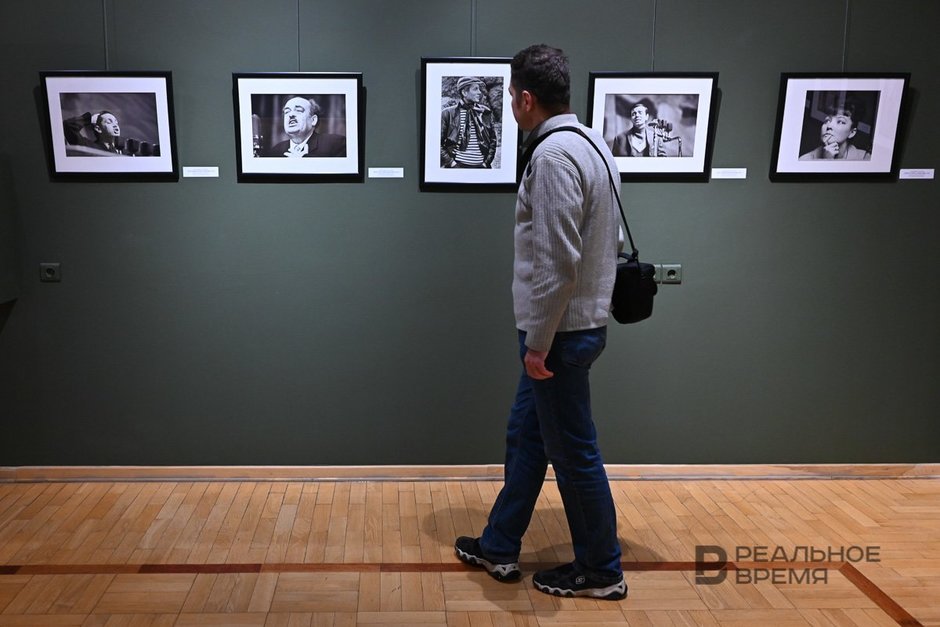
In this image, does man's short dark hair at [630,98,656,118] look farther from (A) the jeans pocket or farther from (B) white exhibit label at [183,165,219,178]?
(B) white exhibit label at [183,165,219,178]

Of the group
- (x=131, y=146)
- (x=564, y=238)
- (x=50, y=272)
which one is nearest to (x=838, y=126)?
(x=564, y=238)

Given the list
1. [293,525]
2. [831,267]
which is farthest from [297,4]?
[831,267]

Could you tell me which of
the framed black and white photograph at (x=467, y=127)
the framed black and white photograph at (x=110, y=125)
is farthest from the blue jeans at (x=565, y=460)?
the framed black and white photograph at (x=110, y=125)

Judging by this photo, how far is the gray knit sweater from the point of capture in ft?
7.49

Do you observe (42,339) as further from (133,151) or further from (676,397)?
(676,397)

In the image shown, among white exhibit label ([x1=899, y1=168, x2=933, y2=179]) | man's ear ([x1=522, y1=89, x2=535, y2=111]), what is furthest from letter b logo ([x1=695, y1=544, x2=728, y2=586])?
white exhibit label ([x1=899, y1=168, x2=933, y2=179])

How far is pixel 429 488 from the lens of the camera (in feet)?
11.6

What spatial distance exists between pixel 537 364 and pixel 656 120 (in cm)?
158

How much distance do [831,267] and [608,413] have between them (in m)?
1.24

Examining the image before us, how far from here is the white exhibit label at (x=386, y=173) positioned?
3.45 m

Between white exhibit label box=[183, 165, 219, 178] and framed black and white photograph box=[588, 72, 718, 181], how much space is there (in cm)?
168

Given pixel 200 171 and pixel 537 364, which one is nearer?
pixel 537 364

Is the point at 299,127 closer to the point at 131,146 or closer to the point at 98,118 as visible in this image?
the point at 131,146

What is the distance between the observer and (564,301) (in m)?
2.33
